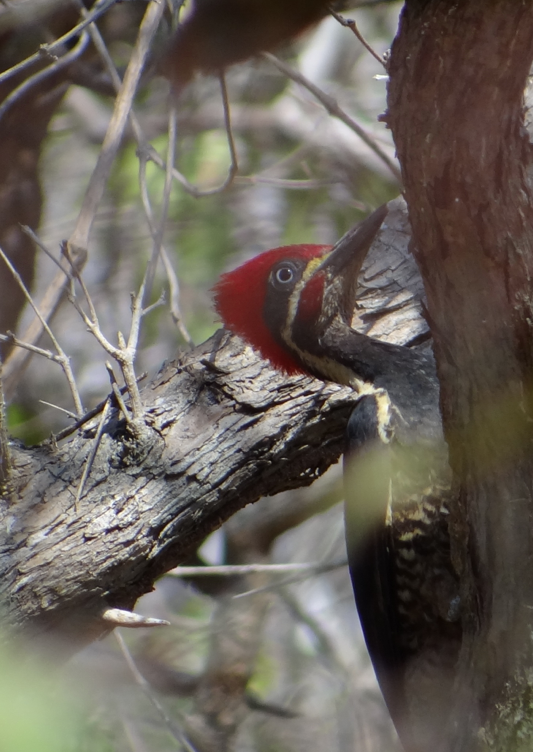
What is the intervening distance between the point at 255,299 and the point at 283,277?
130 mm

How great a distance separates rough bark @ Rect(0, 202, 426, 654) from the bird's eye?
1.16 feet

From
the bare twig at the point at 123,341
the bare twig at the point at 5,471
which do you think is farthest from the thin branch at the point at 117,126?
the bare twig at the point at 5,471

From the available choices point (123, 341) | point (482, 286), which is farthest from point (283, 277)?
point (482, 286)

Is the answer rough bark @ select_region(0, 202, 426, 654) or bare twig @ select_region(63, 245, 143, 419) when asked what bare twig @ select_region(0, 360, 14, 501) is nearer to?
rough bark @ select_region(0, 202, 426, 654)

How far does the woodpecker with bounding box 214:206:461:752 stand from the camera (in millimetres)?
2490

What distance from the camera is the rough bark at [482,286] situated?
1404 mm

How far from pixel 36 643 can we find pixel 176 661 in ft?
6.60

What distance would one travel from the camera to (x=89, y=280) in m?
5.64

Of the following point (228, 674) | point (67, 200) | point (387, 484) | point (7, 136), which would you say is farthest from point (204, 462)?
point (67, 200)

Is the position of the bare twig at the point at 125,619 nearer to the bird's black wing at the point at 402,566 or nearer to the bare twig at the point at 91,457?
the bare twig at the point at 91,457

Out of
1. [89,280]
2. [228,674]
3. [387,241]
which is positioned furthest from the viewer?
[89,280]

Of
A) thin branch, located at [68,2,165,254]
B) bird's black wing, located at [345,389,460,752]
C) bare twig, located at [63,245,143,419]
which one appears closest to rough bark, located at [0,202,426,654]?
bare twig, located at [63,245,143,419]

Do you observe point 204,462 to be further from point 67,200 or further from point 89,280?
point 67,200

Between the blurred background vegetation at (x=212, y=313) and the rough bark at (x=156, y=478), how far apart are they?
1.72 feet
